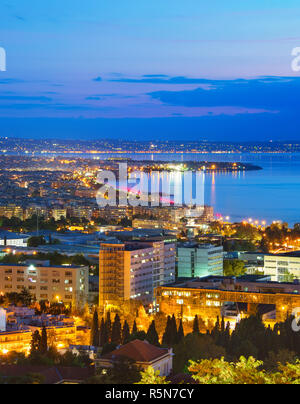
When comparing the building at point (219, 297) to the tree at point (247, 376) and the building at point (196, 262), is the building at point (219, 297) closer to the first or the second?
the building at point (196, 262)

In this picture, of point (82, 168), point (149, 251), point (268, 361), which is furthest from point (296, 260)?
point (82, 168)

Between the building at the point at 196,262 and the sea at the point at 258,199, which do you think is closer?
the building at the point at 196,262

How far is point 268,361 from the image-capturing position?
26.1 ft

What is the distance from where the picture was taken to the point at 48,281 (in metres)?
13.2

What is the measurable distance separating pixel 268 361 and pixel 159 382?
12.4 ft

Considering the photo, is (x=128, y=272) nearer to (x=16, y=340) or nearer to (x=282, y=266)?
(x=282, y=266)

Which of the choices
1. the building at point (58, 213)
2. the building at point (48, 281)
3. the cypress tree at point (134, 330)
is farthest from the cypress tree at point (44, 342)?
the building at point (58, 213)

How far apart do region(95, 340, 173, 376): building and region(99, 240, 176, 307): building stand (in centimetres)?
463

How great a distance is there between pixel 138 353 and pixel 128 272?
553cm

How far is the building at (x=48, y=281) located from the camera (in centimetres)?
1307

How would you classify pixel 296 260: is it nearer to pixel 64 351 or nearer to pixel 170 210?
pixel 64 351

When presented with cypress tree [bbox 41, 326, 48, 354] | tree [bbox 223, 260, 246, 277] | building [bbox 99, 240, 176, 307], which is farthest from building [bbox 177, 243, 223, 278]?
cypress tree [bbox 41, 326, 48, 354]

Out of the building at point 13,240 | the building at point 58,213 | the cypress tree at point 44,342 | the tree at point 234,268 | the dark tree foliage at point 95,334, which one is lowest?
the dark tree foliage at point 95,334

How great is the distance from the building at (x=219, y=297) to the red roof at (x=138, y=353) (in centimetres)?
355
